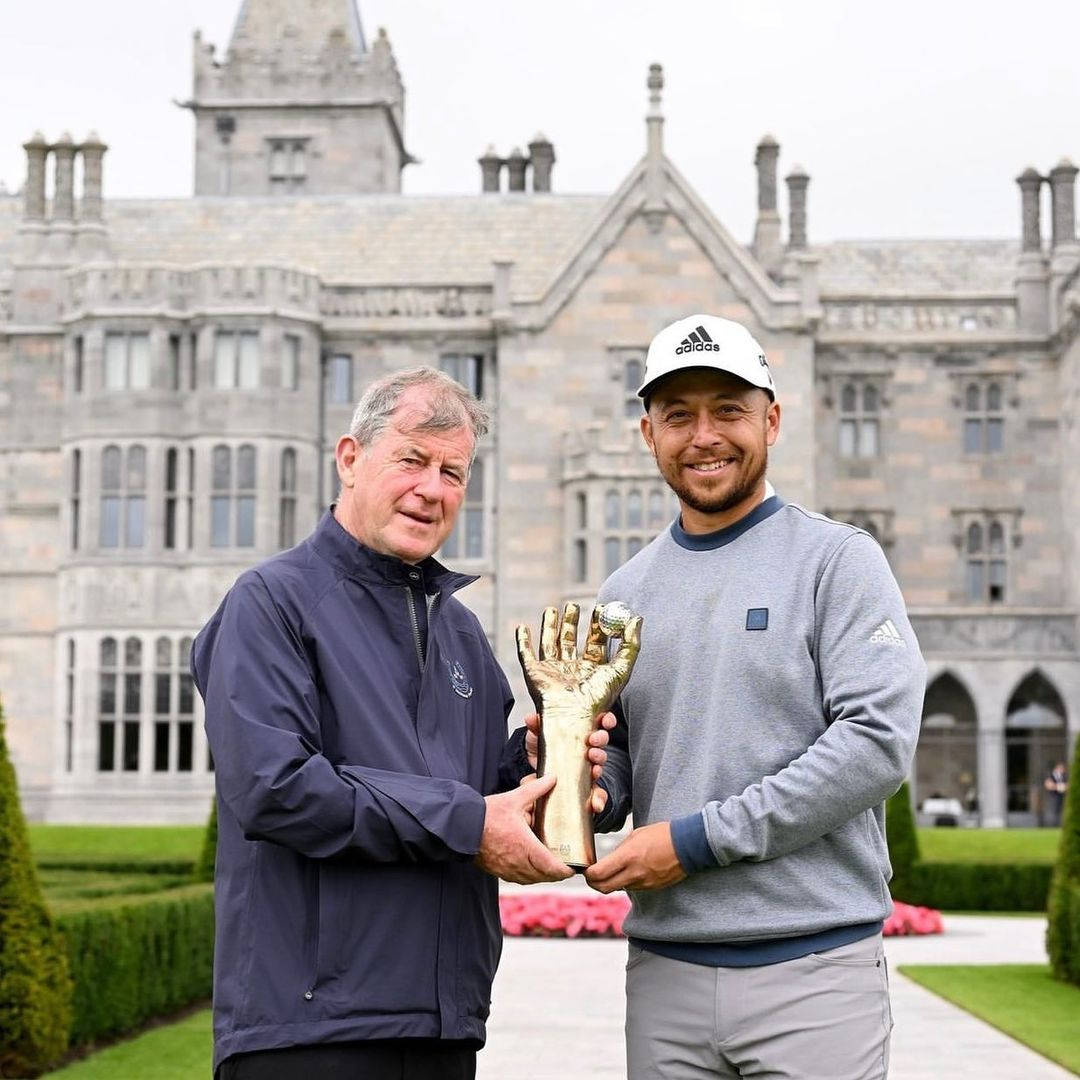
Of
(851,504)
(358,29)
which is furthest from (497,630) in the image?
(358,29)

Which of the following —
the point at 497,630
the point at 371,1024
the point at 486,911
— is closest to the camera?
the point at 371,1024

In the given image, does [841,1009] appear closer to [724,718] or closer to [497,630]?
[724,718]

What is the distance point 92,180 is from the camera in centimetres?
3741

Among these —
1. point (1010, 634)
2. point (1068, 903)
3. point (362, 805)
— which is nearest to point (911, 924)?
point (1068, 903)

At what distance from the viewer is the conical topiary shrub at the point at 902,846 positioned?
20.6 m

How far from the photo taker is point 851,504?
36.5 meters

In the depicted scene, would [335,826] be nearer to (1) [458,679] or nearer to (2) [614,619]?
(1) [458,679]

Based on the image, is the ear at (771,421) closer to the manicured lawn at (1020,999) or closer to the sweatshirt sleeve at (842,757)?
the sweatshirt sleeve at (842,757)

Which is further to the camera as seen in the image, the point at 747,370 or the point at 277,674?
the point at 747,370

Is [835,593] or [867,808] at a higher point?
[835,593]

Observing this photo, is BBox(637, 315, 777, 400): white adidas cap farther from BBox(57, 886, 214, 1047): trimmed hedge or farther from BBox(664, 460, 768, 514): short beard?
BBox(57, 886, 214, 1047): trimmed hedge

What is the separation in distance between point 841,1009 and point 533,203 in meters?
37.1

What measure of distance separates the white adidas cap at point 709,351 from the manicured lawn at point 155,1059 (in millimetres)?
6574

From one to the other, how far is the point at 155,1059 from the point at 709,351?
740 centimetres
